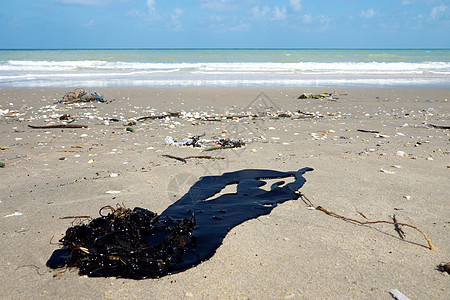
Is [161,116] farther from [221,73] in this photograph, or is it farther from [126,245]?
[221,73]

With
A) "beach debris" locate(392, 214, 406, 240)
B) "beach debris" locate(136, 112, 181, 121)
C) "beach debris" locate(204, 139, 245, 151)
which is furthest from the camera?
"beach debris" locate(136, 112, 181, 121)

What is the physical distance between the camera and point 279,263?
1869 millimetres

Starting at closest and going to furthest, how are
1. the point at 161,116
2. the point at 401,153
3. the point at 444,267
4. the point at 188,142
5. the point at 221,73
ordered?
the point at 444,267 < the point at 401,153 < the point at 188,142 < the point at 161,116 < the point at 221,73

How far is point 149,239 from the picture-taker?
2.01 meters

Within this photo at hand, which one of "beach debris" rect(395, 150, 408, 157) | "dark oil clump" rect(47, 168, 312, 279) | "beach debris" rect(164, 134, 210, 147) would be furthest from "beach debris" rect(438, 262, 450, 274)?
"beach debris" rect(164, 134, 210, 147)

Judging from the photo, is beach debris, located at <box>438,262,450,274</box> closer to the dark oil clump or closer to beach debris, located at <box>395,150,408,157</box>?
the dark oil clump

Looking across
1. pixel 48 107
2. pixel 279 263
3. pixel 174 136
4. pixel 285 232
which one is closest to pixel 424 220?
pixel 285 232

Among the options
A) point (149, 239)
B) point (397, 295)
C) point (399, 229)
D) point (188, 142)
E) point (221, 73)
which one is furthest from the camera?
point (221, 73)

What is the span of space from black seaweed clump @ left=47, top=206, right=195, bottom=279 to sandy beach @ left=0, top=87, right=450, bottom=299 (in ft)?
0.25

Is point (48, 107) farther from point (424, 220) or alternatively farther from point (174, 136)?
point (424, 220)

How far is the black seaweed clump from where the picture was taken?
1.79 meters

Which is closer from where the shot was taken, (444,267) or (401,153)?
(444,267)

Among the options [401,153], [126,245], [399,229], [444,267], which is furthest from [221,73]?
[444,267]

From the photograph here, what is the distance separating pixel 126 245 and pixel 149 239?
0.56 feet
